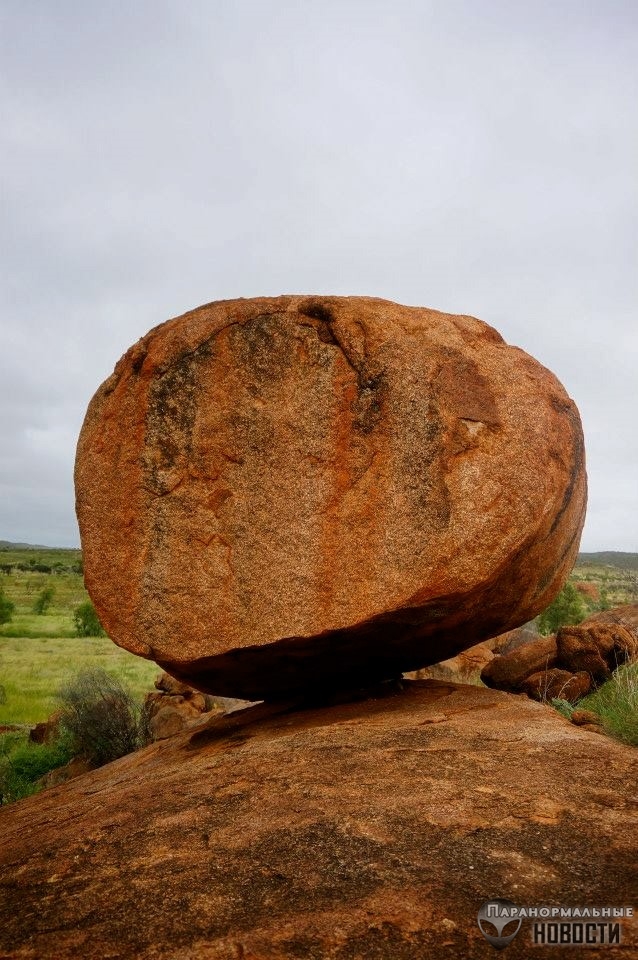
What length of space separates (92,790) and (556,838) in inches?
173

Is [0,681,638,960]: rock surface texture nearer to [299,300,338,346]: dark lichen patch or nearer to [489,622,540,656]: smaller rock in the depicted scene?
[299,300,338,346]: dark lichen patch

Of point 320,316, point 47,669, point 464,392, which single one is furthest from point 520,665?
point 47,669

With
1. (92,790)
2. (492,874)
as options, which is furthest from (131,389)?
(492,874)

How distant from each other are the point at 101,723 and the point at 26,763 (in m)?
2.30

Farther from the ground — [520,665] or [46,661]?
[520,665]

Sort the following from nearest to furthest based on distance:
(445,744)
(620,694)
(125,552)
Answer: (445,744) < (125,552) < (620,694)

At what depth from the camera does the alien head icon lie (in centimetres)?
287

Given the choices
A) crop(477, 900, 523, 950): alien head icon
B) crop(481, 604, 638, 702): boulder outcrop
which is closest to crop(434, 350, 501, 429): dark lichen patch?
crop(477, 900, 523, 950): alien head icon

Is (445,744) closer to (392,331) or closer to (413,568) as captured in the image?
(413,568)

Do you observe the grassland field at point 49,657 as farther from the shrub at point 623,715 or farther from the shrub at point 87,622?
the shrub at point 623,715

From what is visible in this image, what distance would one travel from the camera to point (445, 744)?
16.8 ft

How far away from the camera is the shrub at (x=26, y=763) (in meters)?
13.2

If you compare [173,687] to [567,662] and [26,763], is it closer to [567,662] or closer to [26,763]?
[26,763]

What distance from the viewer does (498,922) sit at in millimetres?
2967
